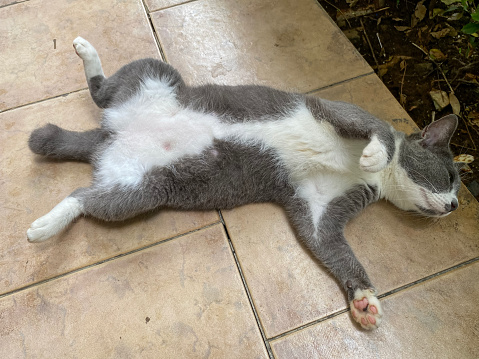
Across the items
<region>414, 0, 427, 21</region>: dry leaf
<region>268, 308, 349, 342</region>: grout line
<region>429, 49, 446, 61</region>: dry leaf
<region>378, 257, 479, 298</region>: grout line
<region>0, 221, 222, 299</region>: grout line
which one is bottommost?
<region>268, 308, 349, 342</region>: grout line

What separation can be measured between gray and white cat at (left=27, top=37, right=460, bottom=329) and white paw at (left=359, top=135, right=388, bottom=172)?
0.28ft

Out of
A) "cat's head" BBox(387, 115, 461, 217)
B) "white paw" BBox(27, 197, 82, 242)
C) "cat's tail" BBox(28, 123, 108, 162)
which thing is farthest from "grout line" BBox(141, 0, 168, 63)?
"cat's head" BBox(387, 115, 461, 217)

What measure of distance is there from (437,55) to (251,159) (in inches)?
60.1

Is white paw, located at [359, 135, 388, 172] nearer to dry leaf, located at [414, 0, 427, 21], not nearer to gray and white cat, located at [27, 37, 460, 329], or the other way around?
gray and white cat, located at [27, 37, 460, 329]

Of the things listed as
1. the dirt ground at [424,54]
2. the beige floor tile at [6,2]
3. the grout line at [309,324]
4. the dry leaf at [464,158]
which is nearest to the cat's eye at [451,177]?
the dry leaf at [464,158]

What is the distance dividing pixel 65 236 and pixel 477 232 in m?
2.00

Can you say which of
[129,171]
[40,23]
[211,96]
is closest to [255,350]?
[129,171]

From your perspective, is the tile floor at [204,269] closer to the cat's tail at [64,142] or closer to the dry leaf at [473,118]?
the cat's tail at [64,142]

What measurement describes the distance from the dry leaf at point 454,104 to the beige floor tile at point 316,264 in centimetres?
55

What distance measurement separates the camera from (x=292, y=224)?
162 cm

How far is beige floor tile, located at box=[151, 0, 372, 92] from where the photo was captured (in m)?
1.97

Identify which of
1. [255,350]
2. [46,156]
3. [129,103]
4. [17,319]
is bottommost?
[255,350]

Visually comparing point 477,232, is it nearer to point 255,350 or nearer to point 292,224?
point 292,224

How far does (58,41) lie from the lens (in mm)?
2029
